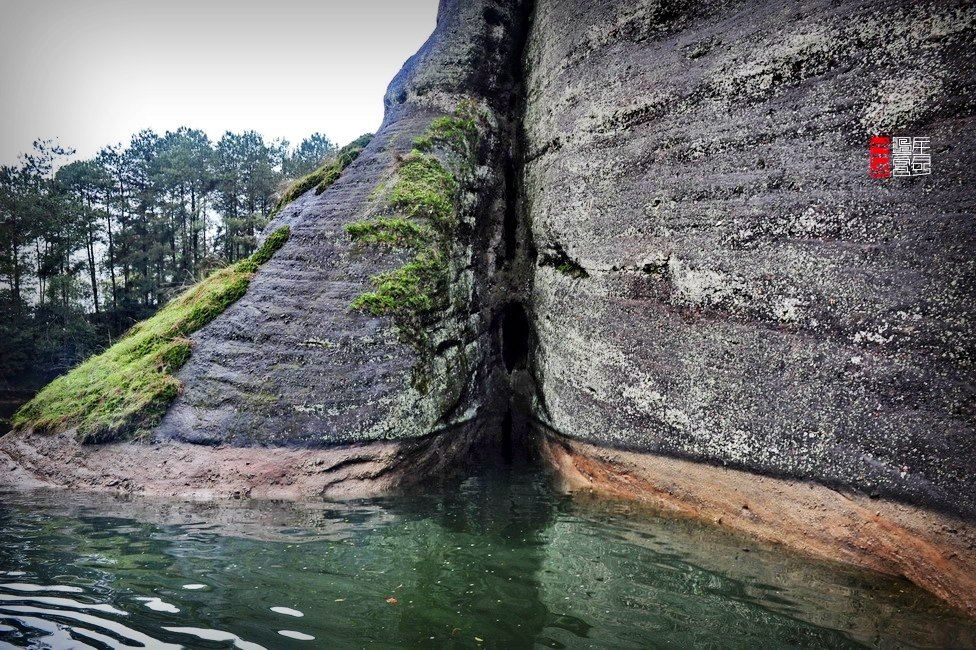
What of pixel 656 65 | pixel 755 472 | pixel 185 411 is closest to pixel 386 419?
pixel 185 411

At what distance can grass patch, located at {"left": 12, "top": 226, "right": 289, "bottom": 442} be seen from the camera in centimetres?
603

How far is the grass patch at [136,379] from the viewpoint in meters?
6.03

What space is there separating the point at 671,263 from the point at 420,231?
352 cm

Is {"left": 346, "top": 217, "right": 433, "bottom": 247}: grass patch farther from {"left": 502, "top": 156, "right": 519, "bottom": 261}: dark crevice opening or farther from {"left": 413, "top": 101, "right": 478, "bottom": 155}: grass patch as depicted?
{"left": 502, "top": 156, "right": 519, "bottom": 261}: dark crevice opening

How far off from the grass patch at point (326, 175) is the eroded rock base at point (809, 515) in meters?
5.97

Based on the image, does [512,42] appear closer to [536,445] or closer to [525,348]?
[525,348]

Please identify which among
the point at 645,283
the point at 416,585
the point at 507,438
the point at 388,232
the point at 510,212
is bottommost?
the point at 416,585

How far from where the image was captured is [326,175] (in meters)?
8.59

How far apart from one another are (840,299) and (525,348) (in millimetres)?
4616

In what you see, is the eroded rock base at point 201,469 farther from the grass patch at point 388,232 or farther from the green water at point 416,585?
the grass patch at point 388,232

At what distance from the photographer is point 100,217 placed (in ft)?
97.0

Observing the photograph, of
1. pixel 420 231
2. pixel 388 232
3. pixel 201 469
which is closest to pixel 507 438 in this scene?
pixel 420 231

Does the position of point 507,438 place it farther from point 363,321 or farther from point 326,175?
point 326,175

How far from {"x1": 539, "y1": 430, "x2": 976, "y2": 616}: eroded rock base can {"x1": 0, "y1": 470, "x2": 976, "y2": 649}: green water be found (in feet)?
0.67
